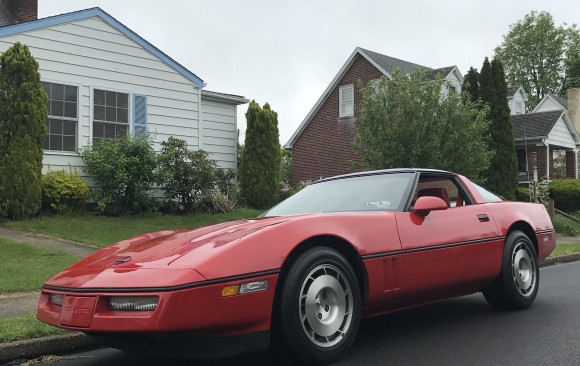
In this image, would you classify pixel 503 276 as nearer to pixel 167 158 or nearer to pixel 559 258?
pixel 559 258

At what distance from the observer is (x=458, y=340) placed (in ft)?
14.6

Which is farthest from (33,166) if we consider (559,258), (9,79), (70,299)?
(559,258)

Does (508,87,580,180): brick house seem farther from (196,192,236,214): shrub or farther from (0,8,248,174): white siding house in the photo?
(0,8,248,174): white siding house

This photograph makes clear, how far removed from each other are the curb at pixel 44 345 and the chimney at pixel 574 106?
1677 inches

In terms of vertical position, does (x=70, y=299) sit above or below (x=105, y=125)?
below

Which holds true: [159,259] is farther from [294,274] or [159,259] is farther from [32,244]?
[32,244]

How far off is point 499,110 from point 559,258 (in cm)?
953

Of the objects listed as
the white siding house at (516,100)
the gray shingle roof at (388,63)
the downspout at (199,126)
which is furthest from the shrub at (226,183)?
the white siding house at (516,100)

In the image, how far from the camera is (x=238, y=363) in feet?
13.0

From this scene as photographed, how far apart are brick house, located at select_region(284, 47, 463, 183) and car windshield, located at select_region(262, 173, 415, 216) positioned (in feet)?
61.8

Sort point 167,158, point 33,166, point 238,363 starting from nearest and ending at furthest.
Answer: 1. point 238,363
2. point 33,166
3. point 167,158

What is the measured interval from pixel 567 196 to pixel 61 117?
17.8 m

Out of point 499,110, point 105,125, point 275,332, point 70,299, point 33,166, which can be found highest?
point 499,110

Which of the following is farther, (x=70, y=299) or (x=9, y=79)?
(x=9, y=79)
